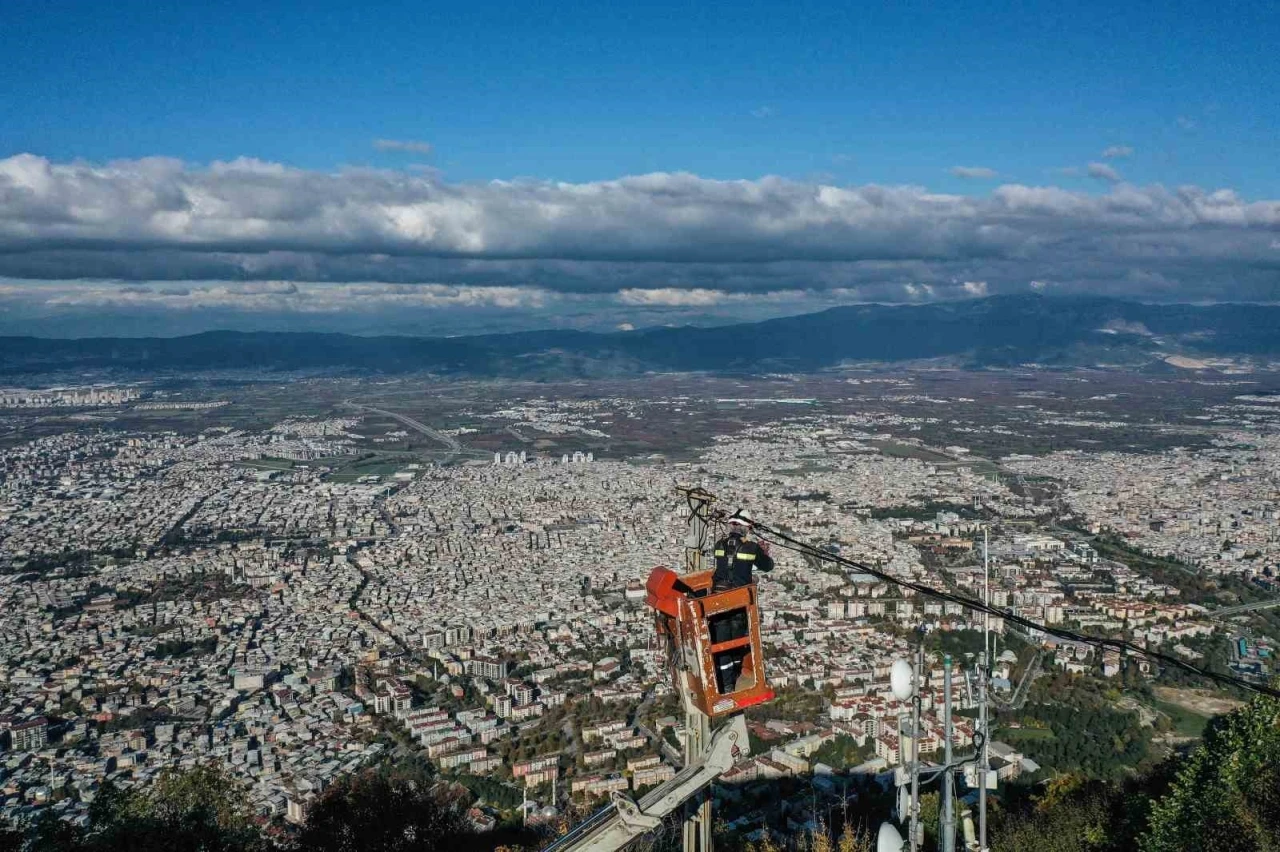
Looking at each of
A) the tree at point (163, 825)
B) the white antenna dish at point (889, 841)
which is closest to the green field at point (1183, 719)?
the white antenna dish at point (889, 841)

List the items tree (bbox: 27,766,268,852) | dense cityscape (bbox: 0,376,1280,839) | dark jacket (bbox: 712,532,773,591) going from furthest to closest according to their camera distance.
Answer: dense cityscape (bbox: 0,376,1280,839)
tree (bbox: 27,766,268,852)
dark jacket (bbox: 712,532,773,591)

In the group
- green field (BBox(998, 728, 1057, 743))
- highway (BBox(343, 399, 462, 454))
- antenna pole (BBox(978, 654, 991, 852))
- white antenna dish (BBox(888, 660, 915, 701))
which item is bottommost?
highway (BBox(343, 399, 462, 454))

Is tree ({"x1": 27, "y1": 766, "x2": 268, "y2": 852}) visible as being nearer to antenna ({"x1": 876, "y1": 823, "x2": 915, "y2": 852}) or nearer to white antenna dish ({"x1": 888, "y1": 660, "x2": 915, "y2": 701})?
antenna ({"x1": 876, "y1": 823, "x2": 915, "y2": 852})

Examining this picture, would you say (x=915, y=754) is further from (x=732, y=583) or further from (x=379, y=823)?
(x=379, y=823)

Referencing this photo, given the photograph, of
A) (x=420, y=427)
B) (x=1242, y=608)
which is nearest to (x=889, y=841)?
(x=1242, y=608)

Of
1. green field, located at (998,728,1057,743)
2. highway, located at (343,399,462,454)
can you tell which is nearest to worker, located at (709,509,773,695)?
green field, located at (998,728,1057,743)

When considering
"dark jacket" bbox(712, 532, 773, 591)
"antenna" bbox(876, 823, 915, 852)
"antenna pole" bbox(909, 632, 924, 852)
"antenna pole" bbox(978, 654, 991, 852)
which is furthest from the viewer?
"dark jacket" bbox(712, 532, 773, 591)
